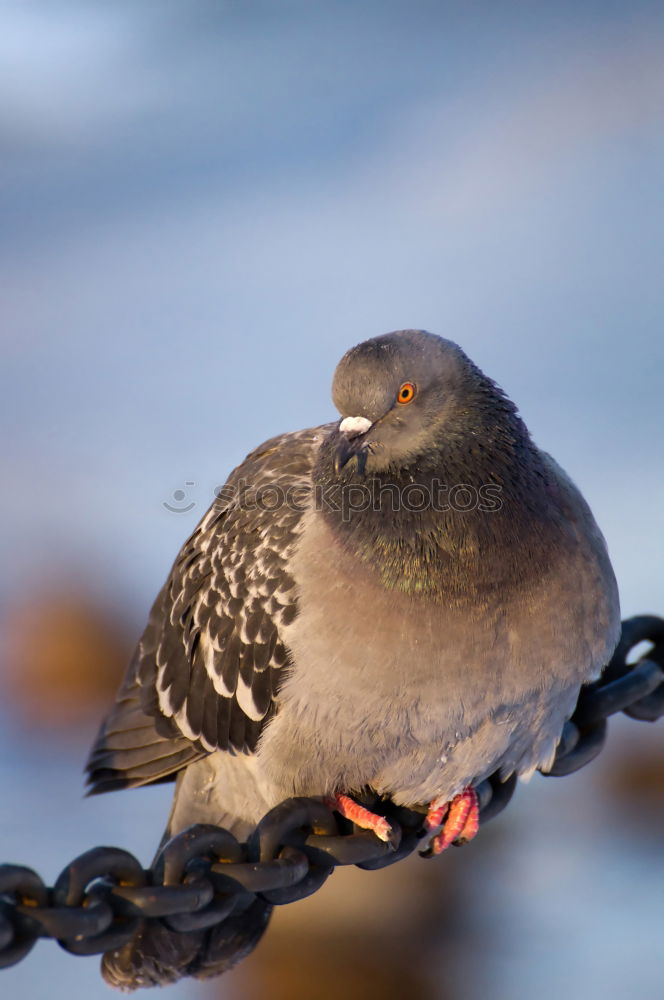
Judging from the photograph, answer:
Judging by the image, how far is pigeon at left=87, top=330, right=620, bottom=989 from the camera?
2.98 metres

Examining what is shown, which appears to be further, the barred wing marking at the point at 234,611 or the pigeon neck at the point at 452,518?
the barred wing marking at the point at 234,611

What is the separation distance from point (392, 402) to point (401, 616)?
0.65 metres

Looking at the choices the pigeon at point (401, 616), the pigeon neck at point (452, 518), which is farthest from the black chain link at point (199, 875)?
the pigeon neck at point (452, 518)

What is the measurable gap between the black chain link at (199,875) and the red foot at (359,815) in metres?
0.04

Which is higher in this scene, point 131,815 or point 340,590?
point 340,590

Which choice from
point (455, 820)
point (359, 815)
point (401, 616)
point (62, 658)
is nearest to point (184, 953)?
point (359, 815)

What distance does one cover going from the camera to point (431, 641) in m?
2.93

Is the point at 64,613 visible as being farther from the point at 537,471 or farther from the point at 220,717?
the point at 537,471

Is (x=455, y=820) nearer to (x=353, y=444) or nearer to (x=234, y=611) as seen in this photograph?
(x=234, y=611)

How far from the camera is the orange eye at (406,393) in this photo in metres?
3.12

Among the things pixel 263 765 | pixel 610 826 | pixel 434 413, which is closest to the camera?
pixel 434 413

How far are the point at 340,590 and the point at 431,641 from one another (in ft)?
1.04

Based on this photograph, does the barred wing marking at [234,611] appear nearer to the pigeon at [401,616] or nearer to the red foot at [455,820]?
the pigeon at [401,616]

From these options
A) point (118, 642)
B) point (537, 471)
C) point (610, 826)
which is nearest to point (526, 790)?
point (610, 826)
